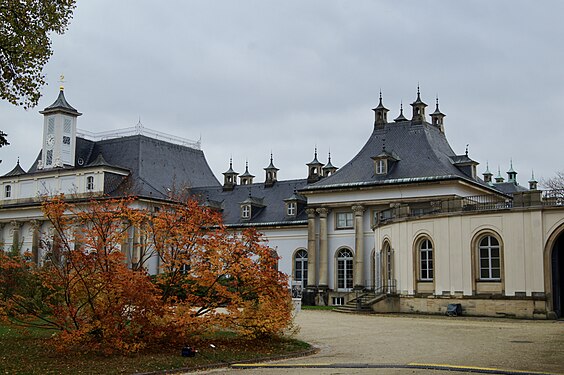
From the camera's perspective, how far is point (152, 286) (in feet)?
57.7

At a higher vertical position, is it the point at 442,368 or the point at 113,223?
the point at 113,223

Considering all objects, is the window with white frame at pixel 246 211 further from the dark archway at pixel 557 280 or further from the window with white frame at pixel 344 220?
the dark archway at pixel 557 280

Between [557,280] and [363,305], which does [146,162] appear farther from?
[557,280]

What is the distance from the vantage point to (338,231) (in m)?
48.4

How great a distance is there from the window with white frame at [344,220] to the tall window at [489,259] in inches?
627

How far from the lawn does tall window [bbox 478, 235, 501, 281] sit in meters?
15.2

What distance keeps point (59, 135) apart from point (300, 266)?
23756 mm

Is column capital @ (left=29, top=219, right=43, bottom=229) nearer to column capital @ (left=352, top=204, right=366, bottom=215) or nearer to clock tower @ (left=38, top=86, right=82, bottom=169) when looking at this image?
clock tower @ (left=38, top=86, right=82, bottom=169)

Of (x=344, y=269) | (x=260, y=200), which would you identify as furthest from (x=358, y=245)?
(x=260, y=200)

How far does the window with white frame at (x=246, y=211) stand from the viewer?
56.5 m

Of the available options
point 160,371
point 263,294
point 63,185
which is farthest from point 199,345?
Answer: point 63,185

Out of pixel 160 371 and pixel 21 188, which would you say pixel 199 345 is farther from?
pixel 21 188

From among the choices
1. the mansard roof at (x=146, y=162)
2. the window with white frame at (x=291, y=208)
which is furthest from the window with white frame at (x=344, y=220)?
the mansard roof at (x=146, y=162)

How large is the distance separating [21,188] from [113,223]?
153 ft
